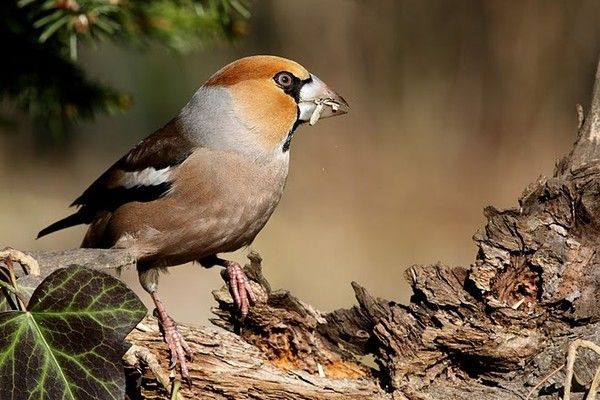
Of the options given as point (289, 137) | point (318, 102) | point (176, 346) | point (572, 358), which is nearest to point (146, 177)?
point (289, 137)

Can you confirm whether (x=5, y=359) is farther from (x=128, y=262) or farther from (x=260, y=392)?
(x=128, y=262)

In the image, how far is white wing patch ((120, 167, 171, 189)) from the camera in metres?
3.59

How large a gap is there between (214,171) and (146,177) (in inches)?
11.7

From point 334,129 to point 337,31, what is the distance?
2.47 feet

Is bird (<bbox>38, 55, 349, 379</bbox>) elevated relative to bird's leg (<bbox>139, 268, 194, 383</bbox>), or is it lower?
elevated

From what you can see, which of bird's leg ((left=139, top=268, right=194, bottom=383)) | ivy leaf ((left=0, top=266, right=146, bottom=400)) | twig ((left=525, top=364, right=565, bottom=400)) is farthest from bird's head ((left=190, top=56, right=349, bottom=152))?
ivy leaf ((left=0, top=266, right=146, bottom=400))

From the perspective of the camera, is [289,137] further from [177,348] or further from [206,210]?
[177,348]

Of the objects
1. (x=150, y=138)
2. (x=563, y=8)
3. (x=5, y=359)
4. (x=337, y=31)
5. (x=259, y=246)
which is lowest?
(x=5, y=359)

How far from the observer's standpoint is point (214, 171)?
3.49 metres

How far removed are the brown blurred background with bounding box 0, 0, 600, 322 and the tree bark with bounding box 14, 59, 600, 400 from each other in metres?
4.90

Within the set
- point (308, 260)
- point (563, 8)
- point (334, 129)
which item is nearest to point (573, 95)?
point (563, 8)

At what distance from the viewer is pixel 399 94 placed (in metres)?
7.91

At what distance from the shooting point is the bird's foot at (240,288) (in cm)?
262

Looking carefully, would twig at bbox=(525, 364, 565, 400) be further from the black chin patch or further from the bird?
the black chin patch
